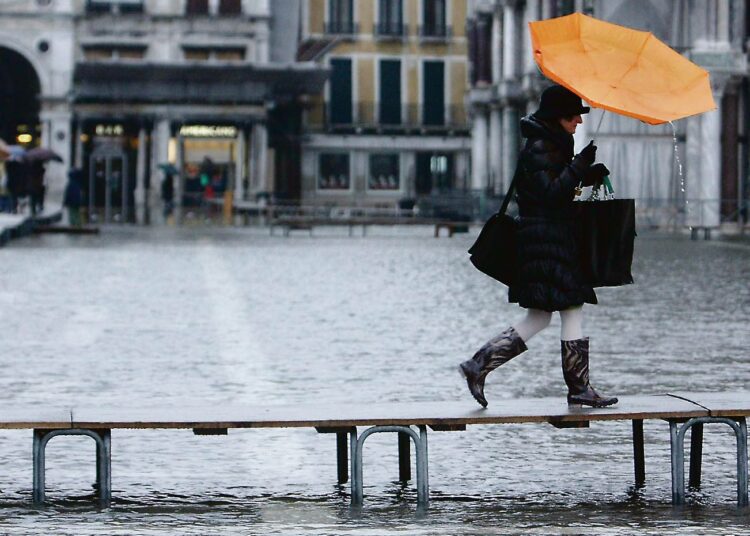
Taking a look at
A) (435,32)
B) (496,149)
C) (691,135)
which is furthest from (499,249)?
(435,32)

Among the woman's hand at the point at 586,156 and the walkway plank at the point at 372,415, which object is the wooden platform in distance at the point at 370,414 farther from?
the woman's hand at the point at 586,156

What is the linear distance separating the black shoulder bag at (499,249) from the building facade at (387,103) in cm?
7156

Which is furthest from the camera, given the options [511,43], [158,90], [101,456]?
[158,90]

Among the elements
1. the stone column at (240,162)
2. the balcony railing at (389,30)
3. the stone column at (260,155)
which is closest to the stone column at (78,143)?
the stone column at (240,162)

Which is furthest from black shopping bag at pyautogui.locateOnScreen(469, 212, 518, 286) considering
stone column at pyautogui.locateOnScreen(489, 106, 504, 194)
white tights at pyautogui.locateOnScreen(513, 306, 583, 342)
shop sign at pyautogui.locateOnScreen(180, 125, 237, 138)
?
shop sign at pyautogui.locateOnScreen(180, 125, 237, 138)

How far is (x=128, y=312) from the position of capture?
2020 cm

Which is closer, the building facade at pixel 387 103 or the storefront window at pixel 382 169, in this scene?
the building facade at pixel 387 103

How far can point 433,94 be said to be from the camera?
83000mm

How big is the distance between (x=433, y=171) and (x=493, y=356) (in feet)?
242

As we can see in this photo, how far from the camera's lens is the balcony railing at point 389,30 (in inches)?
3253

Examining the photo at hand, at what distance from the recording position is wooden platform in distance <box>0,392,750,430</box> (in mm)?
8617

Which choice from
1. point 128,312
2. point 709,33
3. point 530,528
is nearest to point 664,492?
point 530,528

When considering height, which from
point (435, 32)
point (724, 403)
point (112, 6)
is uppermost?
point (112, 6)

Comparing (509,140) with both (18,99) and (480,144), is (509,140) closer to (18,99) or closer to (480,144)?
(480,144)
